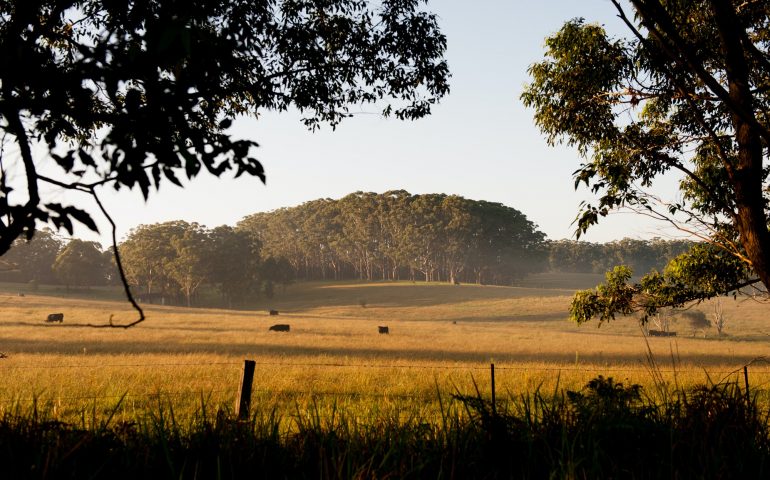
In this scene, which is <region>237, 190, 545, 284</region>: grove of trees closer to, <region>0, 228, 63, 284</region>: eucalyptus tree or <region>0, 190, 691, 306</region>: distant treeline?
<region>0, 190, 691, 306</region>: distant treeline

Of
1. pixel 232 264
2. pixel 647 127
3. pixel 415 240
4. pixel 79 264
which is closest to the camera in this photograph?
pixel 647 127

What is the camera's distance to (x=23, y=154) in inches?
158

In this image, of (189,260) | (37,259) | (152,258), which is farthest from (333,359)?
(37,259)

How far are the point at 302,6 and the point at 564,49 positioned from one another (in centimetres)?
576

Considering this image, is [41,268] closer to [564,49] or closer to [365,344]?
[365,344]

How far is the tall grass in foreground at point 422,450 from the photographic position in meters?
3.76

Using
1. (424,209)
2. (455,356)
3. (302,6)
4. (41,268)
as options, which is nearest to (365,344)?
(455,356)

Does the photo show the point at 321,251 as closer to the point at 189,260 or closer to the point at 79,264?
the point at 189,260

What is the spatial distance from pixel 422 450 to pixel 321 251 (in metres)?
126

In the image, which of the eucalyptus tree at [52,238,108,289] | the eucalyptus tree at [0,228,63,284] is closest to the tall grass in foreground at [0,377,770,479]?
the eucalyptus tree at [52,238,108,289]

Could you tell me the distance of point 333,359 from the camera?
2509cm

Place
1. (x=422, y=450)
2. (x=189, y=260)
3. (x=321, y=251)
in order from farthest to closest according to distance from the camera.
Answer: (x=321, y=251) < (x=189, y=260) < (x=422, y=450)

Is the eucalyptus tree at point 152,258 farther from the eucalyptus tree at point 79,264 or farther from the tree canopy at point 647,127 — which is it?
the tree canopy at point 647,127

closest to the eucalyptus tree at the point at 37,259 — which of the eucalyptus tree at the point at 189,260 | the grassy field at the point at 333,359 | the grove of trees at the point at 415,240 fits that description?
the eucalyptus tree at the point at 189,260
